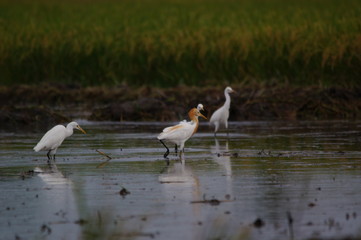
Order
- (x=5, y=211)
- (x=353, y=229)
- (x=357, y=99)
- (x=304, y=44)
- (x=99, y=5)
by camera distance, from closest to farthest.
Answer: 1. (x=353, y=229)
2. (x=5, y=211)
3. (x=357, y=99)
4. (x=304, y=44)
5. (x=99, y=5)

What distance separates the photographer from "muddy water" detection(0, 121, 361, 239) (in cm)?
1006

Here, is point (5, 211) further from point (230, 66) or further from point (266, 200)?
point (230, 66)

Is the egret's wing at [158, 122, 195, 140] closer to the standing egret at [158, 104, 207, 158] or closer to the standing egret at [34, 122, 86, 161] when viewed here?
the standing egret at [158, 104, 207, 158]

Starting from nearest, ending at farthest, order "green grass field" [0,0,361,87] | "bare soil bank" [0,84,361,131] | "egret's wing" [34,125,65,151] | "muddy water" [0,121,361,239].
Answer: "muddy water" [0,121,361,239]
"egret's wing" [34,125,65,151]
"bare soil bank" [0,84,361,131]
"green grass field" [0,0,361,87]

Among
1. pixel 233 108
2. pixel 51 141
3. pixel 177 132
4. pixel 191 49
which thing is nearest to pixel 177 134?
pixel 177 132

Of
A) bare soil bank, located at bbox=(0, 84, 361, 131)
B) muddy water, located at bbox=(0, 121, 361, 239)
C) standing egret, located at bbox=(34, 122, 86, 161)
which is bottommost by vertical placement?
muddy water, located at bbox=(0, 121, 361, 239)

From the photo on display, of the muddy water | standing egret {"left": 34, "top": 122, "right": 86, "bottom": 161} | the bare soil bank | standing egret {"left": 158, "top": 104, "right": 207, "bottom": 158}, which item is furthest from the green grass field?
standing egret {"left": 34, "top": 122, "right": 86, "bottom": 161}

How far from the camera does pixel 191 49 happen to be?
119ft

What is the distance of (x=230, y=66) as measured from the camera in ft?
116

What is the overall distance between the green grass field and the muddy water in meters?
12.8

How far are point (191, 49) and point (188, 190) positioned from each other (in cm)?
2379

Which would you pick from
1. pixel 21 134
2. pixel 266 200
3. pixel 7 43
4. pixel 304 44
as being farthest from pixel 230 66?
pixel 266 200

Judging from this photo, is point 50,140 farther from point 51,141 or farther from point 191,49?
point 191,49

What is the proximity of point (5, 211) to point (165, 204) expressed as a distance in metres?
1.95
